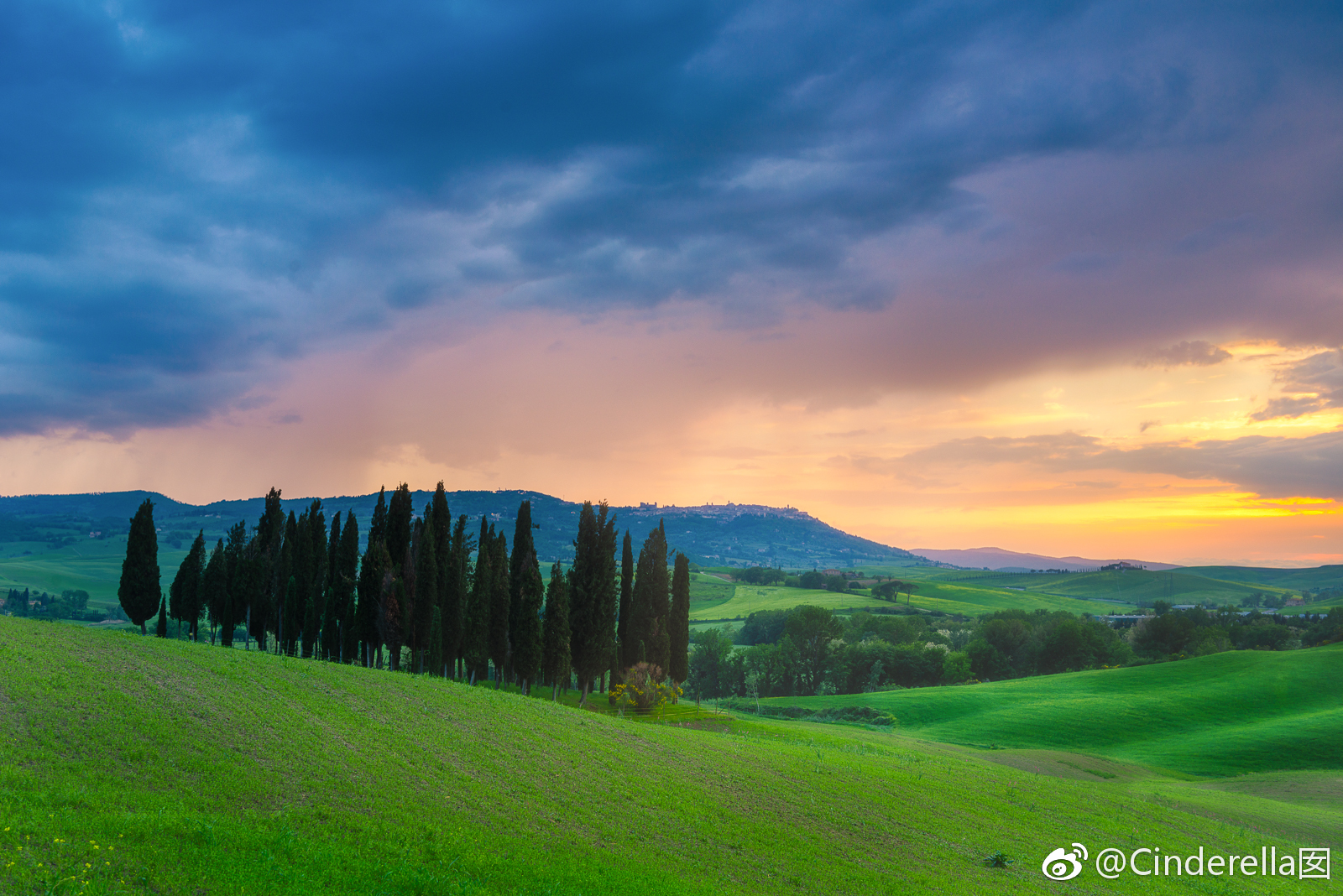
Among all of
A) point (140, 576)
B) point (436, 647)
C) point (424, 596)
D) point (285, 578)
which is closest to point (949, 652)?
point (436, 647)

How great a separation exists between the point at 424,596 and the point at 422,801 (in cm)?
4280

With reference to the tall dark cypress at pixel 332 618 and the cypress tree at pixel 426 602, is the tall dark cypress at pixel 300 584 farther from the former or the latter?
the cypress tree at pixel 426 602

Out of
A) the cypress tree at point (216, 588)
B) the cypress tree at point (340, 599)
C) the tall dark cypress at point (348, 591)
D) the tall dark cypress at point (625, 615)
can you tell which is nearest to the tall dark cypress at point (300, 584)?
the cypress tree at point (340, 599)

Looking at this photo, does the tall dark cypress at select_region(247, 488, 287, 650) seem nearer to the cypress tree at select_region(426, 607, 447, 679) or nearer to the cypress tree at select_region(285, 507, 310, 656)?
the cypress tree at select_region(285, 507, 310, 656)

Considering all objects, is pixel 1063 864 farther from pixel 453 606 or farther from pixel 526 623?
pixel 453 606

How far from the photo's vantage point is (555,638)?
58.9 metres

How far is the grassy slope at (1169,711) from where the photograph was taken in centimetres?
6028

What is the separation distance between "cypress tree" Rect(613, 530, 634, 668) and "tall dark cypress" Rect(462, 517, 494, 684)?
12.9m

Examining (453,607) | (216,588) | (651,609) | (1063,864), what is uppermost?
(216,588)

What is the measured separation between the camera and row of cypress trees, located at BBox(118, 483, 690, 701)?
58.5 metres

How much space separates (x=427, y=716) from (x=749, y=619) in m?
132

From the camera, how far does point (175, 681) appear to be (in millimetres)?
25750

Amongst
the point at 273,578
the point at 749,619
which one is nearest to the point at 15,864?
the point at 273,578

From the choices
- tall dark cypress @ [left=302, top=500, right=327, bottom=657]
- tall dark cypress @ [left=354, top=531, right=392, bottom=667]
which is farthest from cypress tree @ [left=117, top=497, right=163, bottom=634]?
tall dark cypress @ [left=354, top=531, right=392, bottom=667]
